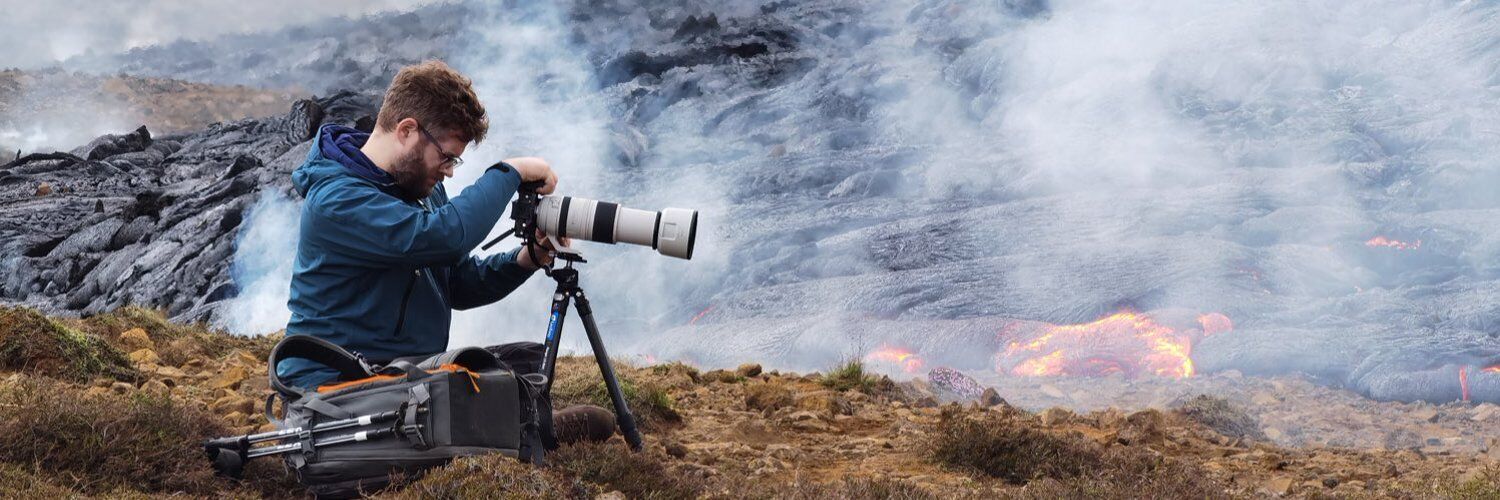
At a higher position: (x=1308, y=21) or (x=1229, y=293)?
(x=1308, y=21)

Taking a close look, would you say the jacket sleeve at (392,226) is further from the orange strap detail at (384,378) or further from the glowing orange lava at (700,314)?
the glowing orange lava at (700,314)

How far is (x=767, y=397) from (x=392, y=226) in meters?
4.38

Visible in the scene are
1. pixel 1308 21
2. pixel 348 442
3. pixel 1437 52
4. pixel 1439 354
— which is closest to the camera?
pixel 348 442

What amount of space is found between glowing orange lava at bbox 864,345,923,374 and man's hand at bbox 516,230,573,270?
7.51 metres

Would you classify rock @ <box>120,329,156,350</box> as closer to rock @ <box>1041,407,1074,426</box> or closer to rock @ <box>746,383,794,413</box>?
rock @ <box>746,383,794,413</box>

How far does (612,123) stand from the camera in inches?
934

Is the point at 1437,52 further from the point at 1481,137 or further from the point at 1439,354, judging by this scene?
the point at 1439,354

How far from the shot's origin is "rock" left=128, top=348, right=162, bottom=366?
6.69 m

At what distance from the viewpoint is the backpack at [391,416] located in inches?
120

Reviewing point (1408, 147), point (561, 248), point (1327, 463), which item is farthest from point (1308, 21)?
point (561, 248)

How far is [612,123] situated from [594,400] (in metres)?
17.7

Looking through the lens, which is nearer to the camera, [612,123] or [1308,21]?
[1308,21]

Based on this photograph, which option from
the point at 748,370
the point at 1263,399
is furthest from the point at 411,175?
the point at 1263,399

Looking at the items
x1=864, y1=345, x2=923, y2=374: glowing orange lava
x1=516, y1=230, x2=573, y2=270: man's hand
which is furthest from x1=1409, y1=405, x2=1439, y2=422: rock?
x1=516, y1=230, x2=573, y2=270: man's hand
